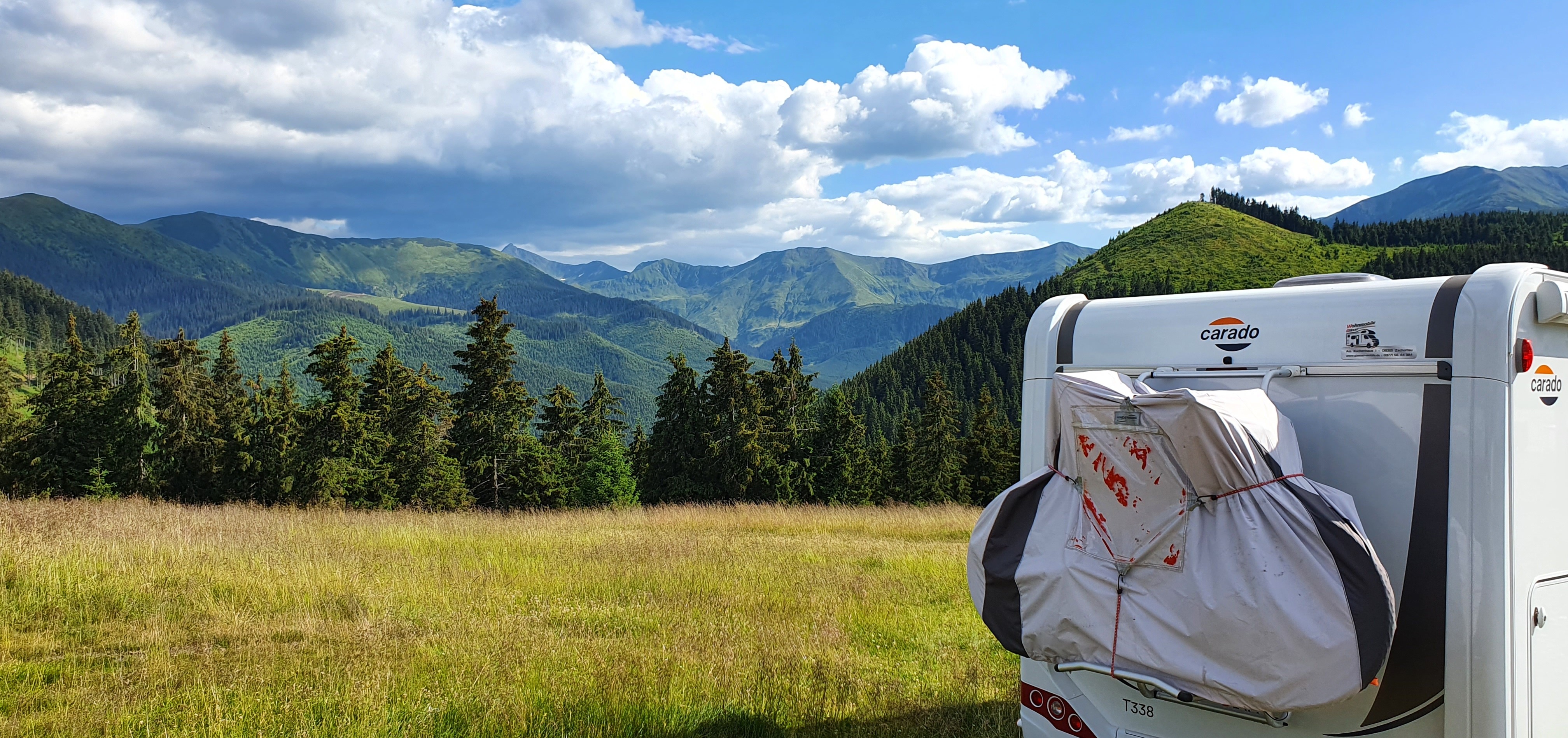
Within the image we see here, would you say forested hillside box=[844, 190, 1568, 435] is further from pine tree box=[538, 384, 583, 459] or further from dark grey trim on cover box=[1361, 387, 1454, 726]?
dark grey trim on cover box=[1361, 387, 1454, 726]

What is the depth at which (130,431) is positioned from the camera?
31.6m

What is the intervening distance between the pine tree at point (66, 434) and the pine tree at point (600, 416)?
65.7 feet

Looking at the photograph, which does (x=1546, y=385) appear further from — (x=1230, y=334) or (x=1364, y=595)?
(x=1364, y=595)

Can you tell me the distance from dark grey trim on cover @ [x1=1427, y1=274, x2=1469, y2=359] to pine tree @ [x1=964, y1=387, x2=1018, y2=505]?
4351cm

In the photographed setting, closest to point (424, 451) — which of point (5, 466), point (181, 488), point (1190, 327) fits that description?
point (181, 488)

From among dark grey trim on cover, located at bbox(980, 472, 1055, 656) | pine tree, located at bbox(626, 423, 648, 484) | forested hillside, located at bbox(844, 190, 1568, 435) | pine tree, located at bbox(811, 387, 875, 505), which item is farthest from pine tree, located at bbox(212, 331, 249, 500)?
forested hillside, located at bbox(844, 190, 1568, 435)

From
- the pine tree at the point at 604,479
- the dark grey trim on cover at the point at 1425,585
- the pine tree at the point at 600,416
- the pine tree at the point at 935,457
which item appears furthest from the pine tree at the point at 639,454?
the dark grey trim on cover at the point at 1425,585

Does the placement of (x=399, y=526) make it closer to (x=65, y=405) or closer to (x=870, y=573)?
(x=870, y=573)

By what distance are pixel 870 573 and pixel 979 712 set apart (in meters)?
4.77

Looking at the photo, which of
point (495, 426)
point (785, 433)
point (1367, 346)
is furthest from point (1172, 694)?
point (785, 433)

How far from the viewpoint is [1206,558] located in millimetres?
3154

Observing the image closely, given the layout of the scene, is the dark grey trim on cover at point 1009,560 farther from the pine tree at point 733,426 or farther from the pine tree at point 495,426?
the pine tree at point 733,426

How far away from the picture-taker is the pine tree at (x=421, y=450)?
102ft

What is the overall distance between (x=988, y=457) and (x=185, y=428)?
38.3 meters
